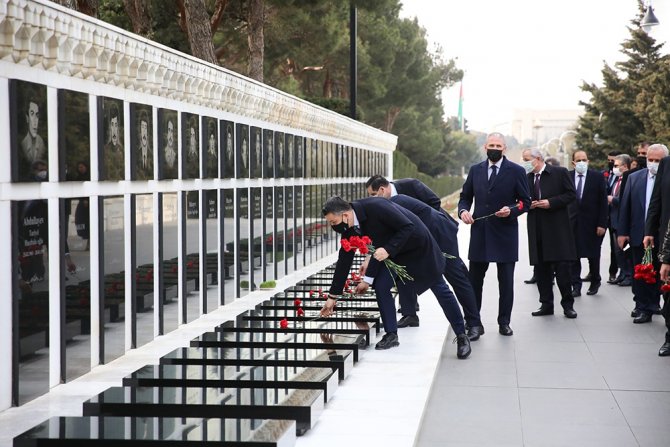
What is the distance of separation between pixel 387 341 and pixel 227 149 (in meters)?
3.62

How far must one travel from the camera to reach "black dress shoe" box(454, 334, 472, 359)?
9.05m

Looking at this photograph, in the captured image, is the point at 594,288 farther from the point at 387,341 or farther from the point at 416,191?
the point at 387,341

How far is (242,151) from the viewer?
12406mm

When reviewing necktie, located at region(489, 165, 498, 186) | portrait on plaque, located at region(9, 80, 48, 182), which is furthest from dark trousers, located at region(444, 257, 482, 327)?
portrait on plaque, located at region(9, 80, 48, 182)

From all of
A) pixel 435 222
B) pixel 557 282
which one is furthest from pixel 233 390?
pixel 557 282

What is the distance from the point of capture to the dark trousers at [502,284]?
33.0 ft

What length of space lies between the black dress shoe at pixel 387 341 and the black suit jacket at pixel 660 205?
255 cm

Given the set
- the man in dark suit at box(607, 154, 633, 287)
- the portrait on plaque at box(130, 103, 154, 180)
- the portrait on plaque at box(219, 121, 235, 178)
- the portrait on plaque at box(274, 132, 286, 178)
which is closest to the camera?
the portrait on plaque at box(130, 103, 154, 180)

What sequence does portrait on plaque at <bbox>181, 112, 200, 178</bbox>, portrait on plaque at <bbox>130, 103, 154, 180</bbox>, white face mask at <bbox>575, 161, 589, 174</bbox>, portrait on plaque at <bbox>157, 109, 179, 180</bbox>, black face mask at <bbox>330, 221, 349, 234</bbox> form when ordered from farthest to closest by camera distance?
1. white face mask at <bbox>575, 161, 589, 174</bbox>
2. portrait on plaque at <bbox>181, 112, 200, 178</bbox>
3. portrait on plaque at <bbox>157, 109, 179, 180</bbox>
4. portrait on plaque at <bbox>130, 103, 154, 180</bbox>
5. black face mask at <bbox>330, 221, 349, 234</bbox>

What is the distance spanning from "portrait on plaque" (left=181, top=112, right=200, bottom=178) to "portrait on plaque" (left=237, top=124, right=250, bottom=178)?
168 centimetres

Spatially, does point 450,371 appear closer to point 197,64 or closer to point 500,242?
point 500,242

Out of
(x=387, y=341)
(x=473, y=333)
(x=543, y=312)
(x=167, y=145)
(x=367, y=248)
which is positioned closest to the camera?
(x=367, y=248)

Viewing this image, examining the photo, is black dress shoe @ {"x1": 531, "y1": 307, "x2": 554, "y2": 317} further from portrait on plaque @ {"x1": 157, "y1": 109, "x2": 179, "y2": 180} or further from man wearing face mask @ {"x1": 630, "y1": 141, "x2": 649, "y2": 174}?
portrait on plaque @ {"x1": 157, "y1": 109, "x2": 179, "y2": 180}

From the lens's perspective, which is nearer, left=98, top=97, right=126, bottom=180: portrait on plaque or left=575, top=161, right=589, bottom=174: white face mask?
left=98, top=97, right=126, bottom=180: portrait on plaque
